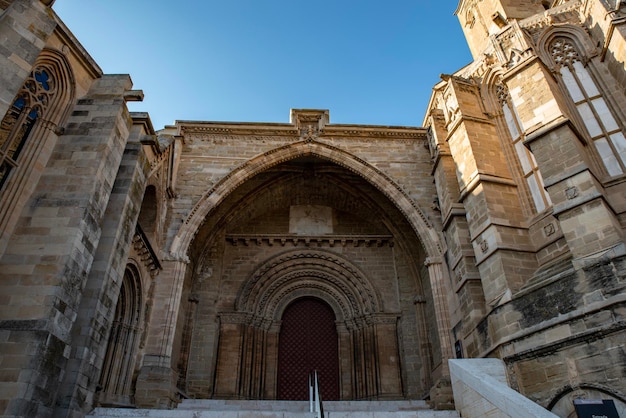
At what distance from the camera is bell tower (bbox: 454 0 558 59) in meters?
11.5

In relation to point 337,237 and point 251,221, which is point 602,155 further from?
point 251,221

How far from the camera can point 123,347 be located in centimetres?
784

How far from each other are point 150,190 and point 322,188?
16.2 feet

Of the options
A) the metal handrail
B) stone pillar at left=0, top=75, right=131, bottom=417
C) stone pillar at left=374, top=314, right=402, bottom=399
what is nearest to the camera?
the metal handrail

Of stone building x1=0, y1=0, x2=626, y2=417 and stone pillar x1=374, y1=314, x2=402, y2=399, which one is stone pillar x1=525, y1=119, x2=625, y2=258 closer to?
stone building x1=0, y1=0, x2=626, y2=417

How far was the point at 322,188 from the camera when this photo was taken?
1229 centimetres

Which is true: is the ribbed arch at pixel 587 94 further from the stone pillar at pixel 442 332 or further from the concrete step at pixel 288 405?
the concrete step at pixel 288 405

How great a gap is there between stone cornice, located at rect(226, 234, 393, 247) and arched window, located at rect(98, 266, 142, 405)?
3933 millimetres

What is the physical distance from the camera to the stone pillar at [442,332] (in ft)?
25.6

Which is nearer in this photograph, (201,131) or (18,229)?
(18,229)

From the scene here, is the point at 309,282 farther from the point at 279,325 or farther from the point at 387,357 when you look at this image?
the point at 387,357

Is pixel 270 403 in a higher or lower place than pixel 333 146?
lower

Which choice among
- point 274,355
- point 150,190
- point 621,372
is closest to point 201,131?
point 150,190

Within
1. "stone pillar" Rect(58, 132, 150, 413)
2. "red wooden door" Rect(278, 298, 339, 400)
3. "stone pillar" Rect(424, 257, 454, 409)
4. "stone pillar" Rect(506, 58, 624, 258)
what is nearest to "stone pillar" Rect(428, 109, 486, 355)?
"stone pillar" Rect(424, 257, 454, 409)
